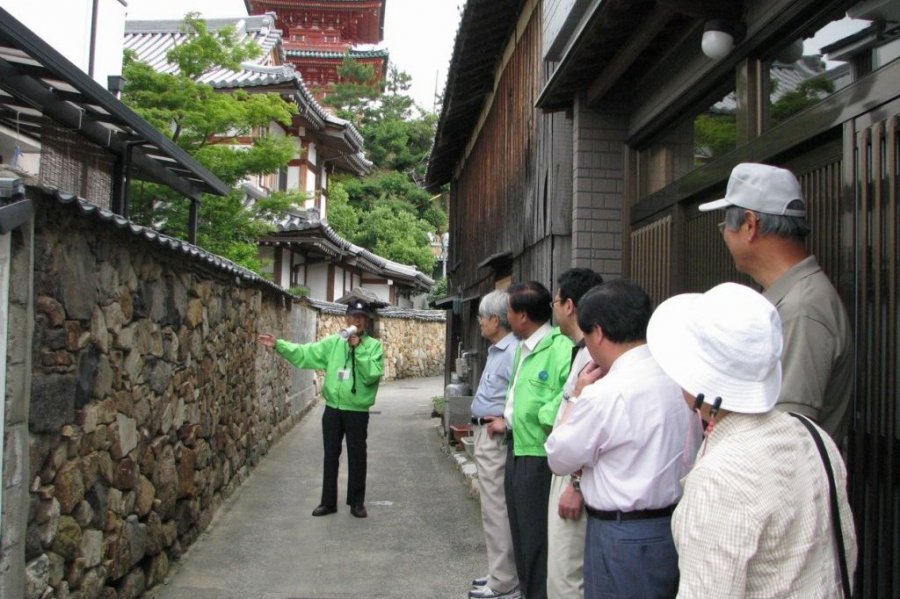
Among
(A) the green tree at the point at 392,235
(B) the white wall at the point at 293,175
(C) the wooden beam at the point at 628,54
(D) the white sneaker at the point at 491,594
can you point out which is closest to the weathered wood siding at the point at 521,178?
(C) the wooden beam at the point at 628,54

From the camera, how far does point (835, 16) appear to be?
130 inches

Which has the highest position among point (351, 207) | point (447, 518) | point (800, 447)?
point (351, 207)

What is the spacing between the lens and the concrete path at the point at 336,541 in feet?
18.5

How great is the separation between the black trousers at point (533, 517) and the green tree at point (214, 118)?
23.6 ft

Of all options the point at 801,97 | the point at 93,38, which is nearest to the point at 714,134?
the point at 801,97

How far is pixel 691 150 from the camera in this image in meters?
4.85

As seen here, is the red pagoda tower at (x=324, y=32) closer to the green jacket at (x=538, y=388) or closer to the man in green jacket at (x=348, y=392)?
the man in green jacket at (x=348, y=392)

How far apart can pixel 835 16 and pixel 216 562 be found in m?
5.45

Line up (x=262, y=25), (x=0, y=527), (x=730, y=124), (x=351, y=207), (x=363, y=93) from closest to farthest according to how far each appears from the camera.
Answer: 1. (x=0, y=527)
2. (x=730, y=124)
3. (x=262, y=25)
4. (x=351, y=207)
5. (x=363, y=93)

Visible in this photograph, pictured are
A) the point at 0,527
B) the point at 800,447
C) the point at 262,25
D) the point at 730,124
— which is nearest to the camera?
the point at 800,447

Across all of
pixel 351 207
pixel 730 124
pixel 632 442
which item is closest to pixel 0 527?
pixel 632 442

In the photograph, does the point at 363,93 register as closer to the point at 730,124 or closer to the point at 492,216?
the point at 492,216

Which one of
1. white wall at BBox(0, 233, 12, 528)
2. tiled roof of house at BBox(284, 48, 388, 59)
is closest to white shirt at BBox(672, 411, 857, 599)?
white wall at BBox(0, 233, 12, 528)

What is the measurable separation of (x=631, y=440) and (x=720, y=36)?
219 centimetres
